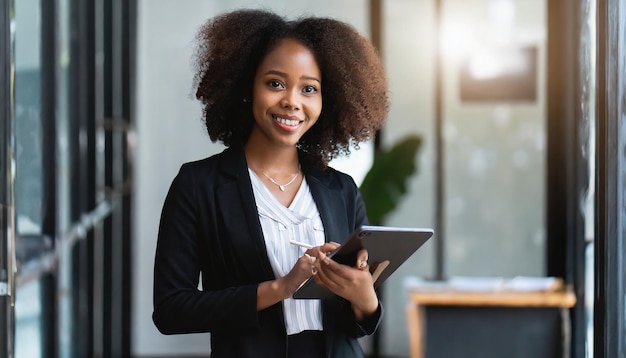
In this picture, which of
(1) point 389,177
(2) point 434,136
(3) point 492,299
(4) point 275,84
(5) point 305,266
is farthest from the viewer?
(2) point 434,136

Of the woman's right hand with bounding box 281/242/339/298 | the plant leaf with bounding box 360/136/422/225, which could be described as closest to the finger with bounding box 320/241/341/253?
the woman's right hand with bounding box 281/242/339/298

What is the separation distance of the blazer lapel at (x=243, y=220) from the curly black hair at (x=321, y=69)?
112 millimetres

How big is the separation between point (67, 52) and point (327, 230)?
2.33 metres

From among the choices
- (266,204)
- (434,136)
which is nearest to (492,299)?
(434,136)

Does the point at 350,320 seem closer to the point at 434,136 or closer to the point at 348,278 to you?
the point at 348,278

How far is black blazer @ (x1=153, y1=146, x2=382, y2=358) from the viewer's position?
5.10 feet

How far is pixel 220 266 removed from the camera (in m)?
1.60

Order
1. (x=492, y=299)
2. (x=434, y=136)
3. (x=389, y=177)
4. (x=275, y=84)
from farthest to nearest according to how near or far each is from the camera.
Answer: (x=434, y=136)
(x=389, y=177)
(x=492, y=299)
(x=275, y=84)

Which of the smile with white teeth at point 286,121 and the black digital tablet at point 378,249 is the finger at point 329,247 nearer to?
the black digital tablet at point 378,249

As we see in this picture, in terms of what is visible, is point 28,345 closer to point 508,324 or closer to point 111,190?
point 111,190

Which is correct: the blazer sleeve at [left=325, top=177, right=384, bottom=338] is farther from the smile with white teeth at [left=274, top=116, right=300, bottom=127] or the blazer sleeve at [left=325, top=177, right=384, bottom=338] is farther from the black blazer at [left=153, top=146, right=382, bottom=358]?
the smile with white teeth at [left=274, top=116, right=300, bottom=127]

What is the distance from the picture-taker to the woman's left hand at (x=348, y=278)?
1489 millimetres

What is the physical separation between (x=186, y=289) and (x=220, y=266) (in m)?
0.07

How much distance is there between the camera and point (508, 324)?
4645mm
